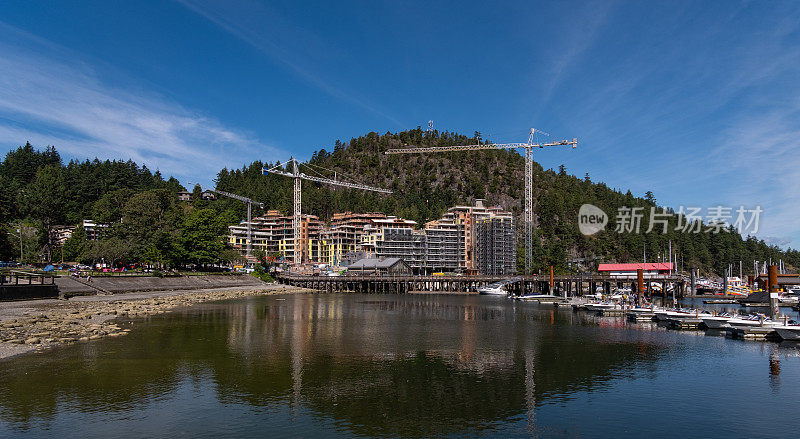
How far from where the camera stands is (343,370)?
37156 millimetres

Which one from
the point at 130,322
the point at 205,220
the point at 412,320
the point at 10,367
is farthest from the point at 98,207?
the point at 10,367

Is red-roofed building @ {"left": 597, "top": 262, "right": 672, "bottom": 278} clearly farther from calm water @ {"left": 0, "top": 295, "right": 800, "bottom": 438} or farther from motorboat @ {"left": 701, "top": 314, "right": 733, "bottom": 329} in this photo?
calm water @ {"left": 0, "top": 295, "right": 800, "bottom": 438}

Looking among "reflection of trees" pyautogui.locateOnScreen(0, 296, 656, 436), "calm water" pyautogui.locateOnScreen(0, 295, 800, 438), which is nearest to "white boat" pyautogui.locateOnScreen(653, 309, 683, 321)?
"calm water" pyautogui.locateOnScreen(0, 295, 800, 438)

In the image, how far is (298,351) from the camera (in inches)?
1767

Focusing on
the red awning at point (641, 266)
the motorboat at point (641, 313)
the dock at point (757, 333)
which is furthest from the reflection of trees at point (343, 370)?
the red awning at point (641, 266)

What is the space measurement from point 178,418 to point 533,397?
804 inches

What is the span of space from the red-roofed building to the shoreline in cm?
13084

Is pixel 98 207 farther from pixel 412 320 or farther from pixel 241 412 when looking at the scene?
pixel 241 412

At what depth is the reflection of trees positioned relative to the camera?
27.9 m

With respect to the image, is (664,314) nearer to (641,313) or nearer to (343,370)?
(641,313)

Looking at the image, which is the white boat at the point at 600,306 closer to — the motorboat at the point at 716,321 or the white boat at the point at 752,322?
the motorboat at the point at 716,321

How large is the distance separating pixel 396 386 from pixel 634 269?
532ft

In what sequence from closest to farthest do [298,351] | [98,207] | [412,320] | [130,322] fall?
[298,351] → [130,322] → [412,320] → [98,207]

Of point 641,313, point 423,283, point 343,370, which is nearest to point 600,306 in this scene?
point 641,313
